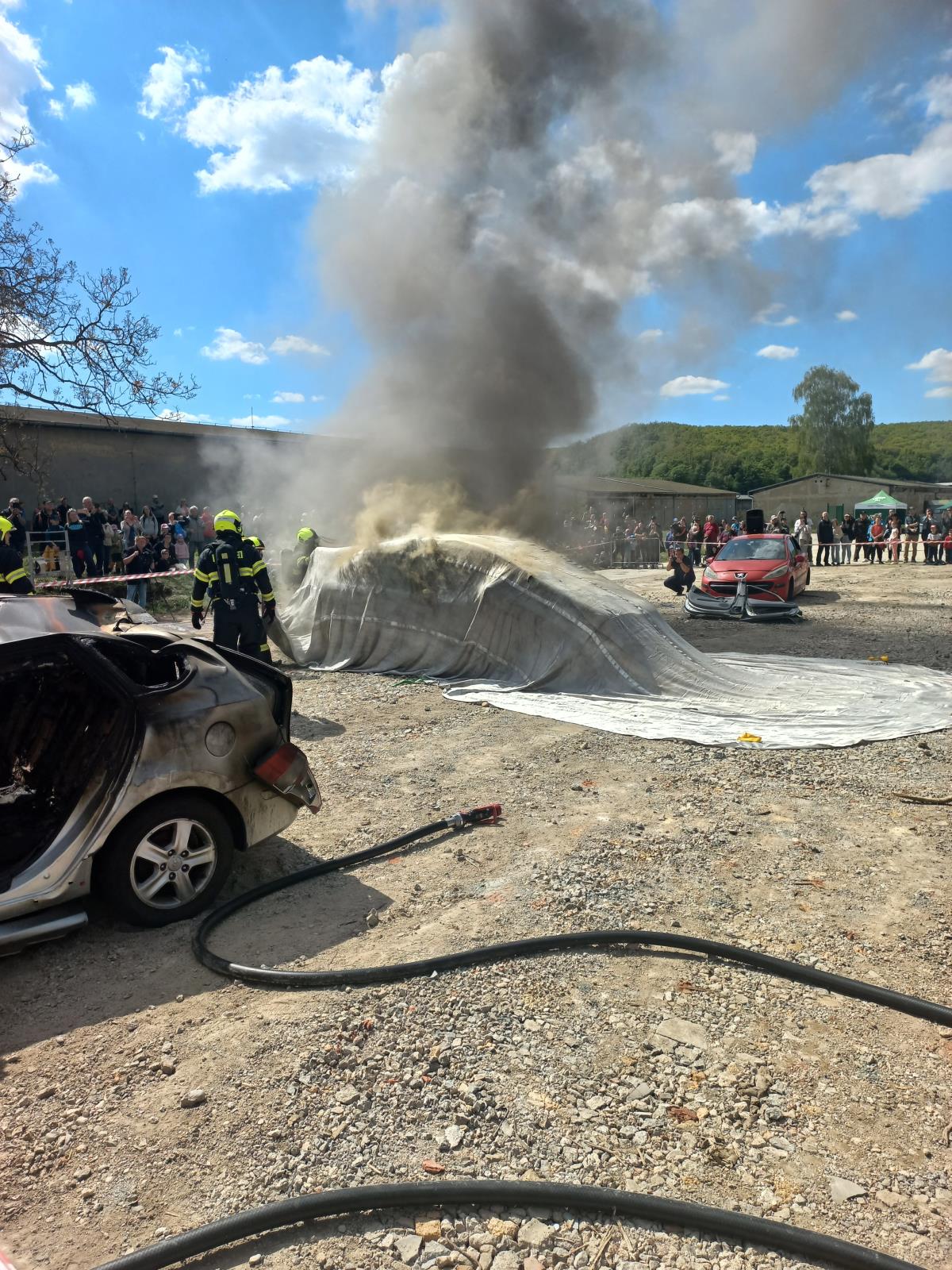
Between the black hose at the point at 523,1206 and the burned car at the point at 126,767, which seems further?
the burned car at the point at 126,767

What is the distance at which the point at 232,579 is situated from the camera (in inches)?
300

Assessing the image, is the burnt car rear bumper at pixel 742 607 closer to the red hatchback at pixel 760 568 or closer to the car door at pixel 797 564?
the red hatchback at pixel 760 568

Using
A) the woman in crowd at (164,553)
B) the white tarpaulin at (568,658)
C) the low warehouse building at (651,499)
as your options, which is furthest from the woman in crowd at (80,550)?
the low warehouse building at (651,499)

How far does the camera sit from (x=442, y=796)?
549 cm

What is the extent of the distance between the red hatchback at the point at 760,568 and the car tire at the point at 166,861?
39.9 feet

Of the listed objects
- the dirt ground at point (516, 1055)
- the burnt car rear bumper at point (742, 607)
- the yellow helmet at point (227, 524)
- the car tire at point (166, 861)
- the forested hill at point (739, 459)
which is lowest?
the dirt ground at point (516, 1055)

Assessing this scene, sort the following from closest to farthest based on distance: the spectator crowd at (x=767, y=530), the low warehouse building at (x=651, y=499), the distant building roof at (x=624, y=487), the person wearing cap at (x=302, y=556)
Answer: the person wearing cap at (x=302, y=556) < the spectator crowd at (x=767, y=530) < the low warehouse building at (x=651, y=499) < the distant building roof at (x=624, y=487)

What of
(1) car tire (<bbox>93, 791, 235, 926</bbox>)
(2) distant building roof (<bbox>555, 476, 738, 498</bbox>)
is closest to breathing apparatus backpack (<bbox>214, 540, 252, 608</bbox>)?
(1) car tire (<bbox>93, 791, 235, 926</bbox>)

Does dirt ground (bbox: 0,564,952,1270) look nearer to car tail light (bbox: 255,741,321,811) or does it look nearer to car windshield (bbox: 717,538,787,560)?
car tail light (bbox: 255,741,321,811)

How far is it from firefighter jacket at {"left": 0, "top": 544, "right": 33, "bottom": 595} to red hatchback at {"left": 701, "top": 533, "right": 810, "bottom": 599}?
434 inches

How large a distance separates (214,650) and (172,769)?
0.79 m

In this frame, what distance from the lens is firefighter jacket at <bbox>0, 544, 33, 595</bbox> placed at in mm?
7156

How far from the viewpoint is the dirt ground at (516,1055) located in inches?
83.7

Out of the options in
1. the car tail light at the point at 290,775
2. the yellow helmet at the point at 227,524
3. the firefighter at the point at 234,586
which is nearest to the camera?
the car tail light at the point at 290,775
